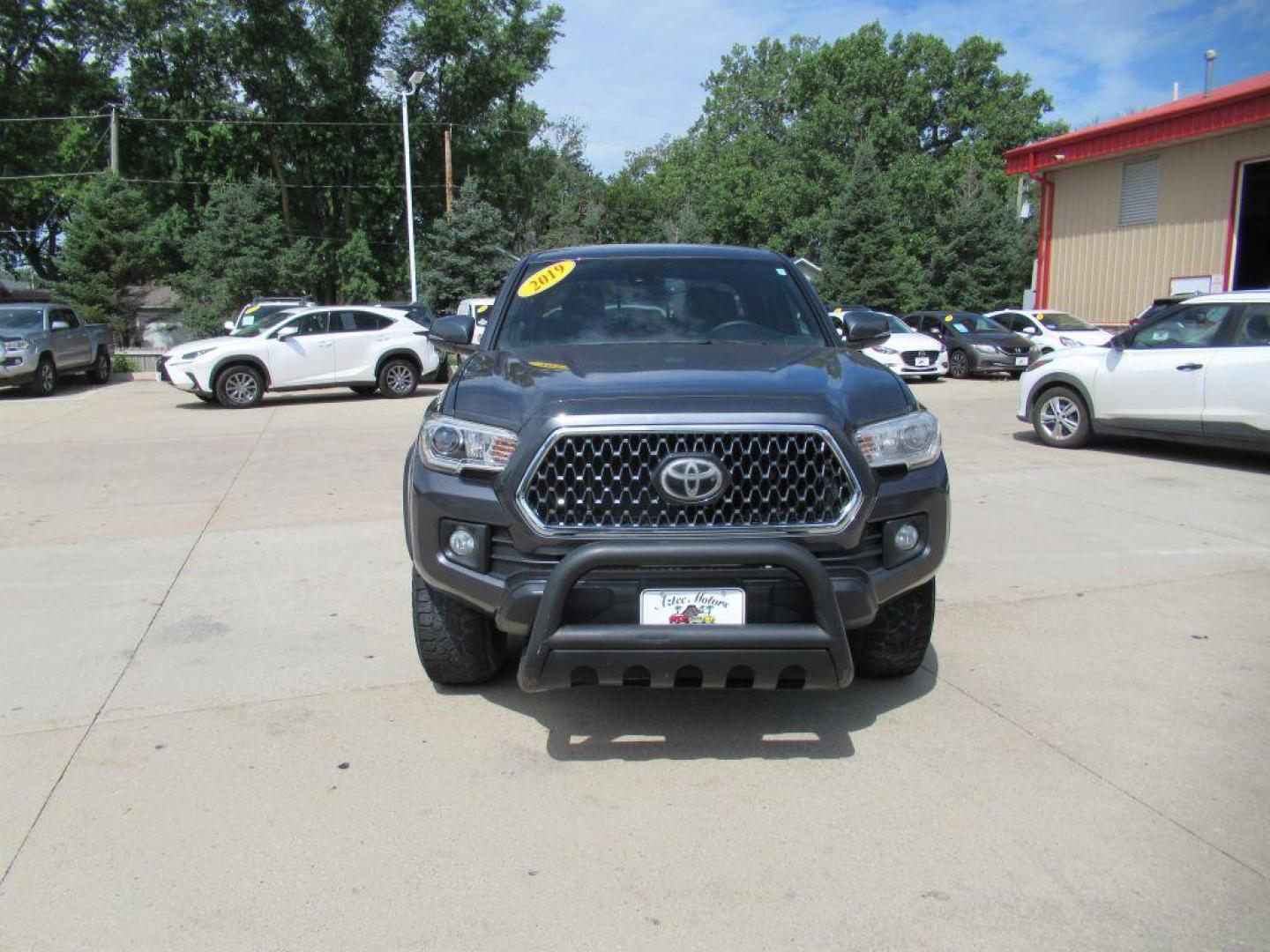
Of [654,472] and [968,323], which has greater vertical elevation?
[968,323]

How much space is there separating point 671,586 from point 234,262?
33810 millimetres

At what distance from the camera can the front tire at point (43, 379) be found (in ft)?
60.1

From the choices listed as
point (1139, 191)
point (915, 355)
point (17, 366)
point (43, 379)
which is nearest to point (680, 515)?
point (915, 355)

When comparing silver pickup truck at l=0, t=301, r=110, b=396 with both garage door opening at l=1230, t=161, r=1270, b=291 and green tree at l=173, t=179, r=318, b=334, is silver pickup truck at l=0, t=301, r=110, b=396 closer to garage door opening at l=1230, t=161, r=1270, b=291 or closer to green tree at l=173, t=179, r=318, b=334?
green tree at l=173, t=179, r=318, b=334

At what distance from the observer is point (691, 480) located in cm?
316

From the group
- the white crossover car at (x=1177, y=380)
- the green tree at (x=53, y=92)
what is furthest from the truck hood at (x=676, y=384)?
the green tree at (x=53, y=92)

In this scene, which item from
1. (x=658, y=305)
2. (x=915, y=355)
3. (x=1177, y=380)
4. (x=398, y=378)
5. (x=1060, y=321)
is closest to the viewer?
(x=658, y=305)

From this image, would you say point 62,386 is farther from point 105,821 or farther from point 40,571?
point 105,821

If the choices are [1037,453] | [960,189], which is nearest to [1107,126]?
[1037,453]

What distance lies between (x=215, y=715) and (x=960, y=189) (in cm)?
4874

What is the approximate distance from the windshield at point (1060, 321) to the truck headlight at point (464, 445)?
21.2 m

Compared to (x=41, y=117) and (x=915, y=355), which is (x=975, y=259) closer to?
(x=915, y=355)

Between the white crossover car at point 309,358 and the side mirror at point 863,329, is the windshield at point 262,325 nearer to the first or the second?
the white crossover car at point 309,358

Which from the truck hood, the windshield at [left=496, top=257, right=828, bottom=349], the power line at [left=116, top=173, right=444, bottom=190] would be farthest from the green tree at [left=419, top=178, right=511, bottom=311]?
the truck hood
